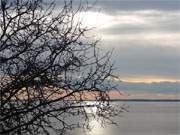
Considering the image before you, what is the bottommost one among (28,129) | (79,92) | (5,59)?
(28,129)

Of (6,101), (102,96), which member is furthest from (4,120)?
(102,96)

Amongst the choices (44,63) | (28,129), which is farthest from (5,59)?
(28,129)

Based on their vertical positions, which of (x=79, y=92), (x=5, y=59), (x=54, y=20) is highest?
(x=54, y=20)

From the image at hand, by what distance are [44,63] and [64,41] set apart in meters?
0.66

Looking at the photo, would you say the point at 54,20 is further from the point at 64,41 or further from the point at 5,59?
the point at 5,59

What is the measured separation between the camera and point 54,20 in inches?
473

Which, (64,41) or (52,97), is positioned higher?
(64,41)

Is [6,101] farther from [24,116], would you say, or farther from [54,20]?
[54,20]

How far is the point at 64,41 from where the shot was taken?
38.8ft

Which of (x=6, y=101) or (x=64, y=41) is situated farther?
(x=64, y=41)

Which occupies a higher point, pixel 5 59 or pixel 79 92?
pixel 5 59

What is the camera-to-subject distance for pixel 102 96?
455 inches

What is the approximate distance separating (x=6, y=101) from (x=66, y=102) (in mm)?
1315

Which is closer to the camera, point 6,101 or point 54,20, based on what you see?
point 6,101
